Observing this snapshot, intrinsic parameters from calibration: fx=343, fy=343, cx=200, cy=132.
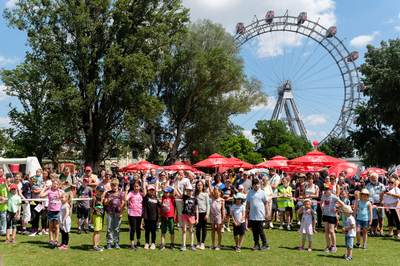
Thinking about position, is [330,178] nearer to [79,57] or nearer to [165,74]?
[79,57]

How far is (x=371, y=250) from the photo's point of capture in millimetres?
9102

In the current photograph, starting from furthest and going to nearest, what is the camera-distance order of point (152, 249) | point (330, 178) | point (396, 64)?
point (396, 64) < point (330, 178) < point (152, 249)

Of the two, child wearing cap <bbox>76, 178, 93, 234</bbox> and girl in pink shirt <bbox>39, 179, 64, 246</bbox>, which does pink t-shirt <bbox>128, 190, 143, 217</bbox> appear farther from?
child wearing cap <bbox>76, 178, 93, 234</bbox>

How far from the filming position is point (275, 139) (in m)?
67.0

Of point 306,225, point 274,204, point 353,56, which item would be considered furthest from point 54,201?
point 353,56

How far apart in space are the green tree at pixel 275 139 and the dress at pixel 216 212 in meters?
56.9

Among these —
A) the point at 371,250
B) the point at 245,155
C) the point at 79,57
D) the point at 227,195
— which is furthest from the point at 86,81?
the point at 245,155

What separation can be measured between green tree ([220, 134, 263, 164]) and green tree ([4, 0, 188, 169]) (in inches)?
1470

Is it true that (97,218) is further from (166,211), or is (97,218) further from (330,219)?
(330,219)

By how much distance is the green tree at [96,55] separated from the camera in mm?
23500

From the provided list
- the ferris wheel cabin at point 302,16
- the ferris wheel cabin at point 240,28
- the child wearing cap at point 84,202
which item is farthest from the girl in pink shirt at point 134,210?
the ferris wheel cabin at point 302,16

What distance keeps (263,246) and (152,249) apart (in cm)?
291

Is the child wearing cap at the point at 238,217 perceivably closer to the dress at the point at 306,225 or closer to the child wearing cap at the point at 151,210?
the dress at the point at 306,225

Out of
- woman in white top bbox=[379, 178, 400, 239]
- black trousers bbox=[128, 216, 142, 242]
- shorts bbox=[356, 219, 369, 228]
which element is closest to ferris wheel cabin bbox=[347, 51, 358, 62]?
woman in white top bbox=[379, 178, 400, 239]
